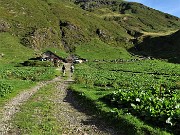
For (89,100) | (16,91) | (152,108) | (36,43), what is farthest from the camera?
(36,43)

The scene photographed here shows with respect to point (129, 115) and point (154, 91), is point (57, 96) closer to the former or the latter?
point (154, 91)

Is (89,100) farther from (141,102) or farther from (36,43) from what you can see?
(36,43)

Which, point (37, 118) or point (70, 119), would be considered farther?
point (70, 119)

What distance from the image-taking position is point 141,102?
84.4 feet

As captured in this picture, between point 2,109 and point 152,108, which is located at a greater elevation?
point 152,108

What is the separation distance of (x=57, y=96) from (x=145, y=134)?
19.5 meters

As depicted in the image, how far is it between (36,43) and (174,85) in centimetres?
15714

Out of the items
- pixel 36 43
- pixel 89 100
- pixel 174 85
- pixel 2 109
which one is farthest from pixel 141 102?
pixel 36 43

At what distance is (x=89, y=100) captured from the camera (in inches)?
1280

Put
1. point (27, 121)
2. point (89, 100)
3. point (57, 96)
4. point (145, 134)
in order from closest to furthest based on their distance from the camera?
point (145, 134)
point (27, 121)
point (89, 100)
point (57, 96)

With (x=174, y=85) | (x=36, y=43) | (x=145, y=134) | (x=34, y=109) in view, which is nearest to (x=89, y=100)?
(x=34, y=109)

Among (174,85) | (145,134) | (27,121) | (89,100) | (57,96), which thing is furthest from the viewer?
(174,85)

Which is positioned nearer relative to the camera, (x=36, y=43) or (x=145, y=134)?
(x=145, y=134)

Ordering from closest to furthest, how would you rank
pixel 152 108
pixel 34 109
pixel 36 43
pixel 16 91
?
1. pixel 152 108
2. pixel 34 109
3. pixel 16 91
4. pixel 36 43
